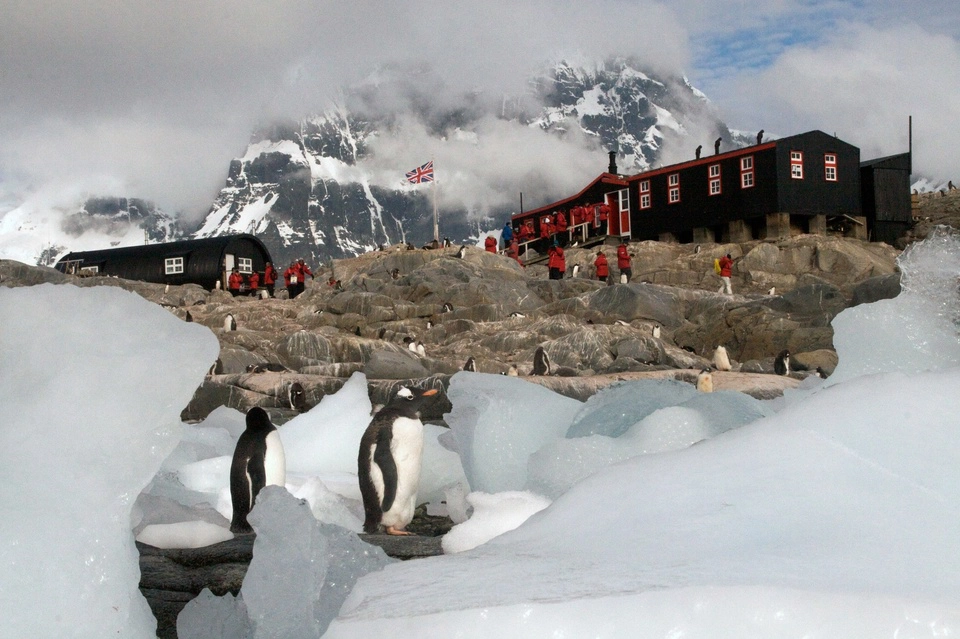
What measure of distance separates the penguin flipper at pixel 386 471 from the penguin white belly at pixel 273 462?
1.98ft

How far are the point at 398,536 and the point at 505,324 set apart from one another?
Result: 15663 mm

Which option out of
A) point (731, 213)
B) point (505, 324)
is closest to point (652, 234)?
point (731, 213)

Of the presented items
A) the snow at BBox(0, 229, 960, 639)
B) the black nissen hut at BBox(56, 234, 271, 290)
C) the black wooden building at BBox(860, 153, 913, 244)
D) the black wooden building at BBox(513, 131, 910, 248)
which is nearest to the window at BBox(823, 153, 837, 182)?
the black wooden building at BBox(513, 131, 910, 248)

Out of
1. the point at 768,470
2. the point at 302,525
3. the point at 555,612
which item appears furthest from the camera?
the point at 302,525

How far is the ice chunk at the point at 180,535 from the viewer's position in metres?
4.57

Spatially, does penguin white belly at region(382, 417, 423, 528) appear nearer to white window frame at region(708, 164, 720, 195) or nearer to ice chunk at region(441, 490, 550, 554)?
ice chunk at region(441, 490, 550, 554)

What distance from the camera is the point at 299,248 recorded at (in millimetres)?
180625

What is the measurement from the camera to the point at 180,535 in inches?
182

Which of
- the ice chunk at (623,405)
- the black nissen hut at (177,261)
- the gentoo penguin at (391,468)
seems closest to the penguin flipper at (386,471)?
the gentoo penguin at (391,468)

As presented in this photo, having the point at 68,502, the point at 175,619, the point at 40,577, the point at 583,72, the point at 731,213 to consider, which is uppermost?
the point at 583,72

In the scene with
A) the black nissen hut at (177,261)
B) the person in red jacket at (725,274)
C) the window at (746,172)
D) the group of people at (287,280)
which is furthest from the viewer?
the black nissen hut at (177,261)

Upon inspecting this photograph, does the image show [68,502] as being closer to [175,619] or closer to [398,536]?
[175,619]

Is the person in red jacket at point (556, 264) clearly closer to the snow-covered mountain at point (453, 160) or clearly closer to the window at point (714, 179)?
the window at point (714, 179)

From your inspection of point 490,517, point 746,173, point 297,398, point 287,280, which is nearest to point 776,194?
point 746,173
